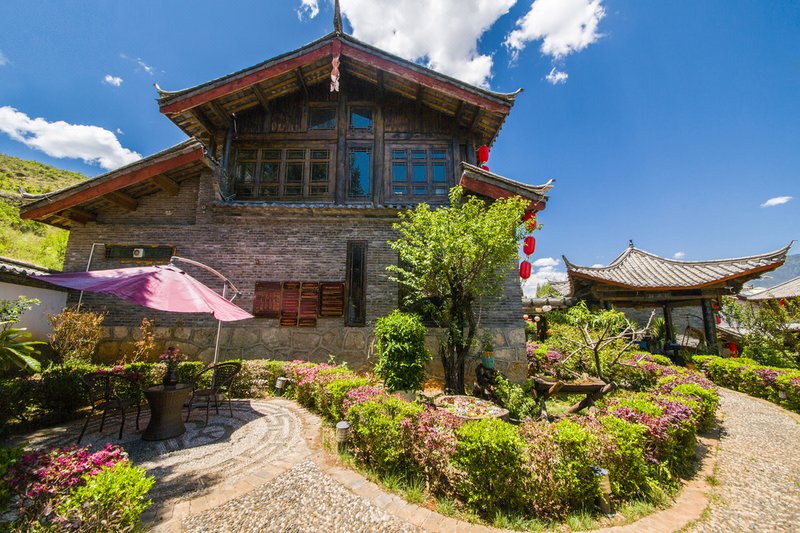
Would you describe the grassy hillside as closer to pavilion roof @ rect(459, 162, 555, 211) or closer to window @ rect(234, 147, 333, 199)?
window @ rect(234, 147, 333, 199)

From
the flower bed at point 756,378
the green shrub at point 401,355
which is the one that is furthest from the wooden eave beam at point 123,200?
the flower bed at point 756,378

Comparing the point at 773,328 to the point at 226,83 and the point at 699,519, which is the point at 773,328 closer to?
the point at 699,519

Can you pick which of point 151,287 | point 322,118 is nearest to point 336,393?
point 151,287

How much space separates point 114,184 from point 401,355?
30.2 ft

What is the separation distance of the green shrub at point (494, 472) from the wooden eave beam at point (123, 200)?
1135cm

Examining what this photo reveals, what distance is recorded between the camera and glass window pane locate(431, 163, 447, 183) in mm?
10552

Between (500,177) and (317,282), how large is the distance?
19.9 ft

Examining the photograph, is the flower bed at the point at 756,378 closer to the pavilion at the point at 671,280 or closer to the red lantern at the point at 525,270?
the pavilion at the point at 671,280

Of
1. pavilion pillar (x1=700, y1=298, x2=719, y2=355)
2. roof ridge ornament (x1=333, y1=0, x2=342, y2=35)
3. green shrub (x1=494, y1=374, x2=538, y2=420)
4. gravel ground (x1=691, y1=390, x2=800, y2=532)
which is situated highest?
roof ridge ornament (x1=333, y1=0, x2=342, y2=35)

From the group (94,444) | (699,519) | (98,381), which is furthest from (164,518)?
(699,519)

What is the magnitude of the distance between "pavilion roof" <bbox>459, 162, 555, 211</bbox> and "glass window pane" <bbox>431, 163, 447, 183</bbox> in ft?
5.12

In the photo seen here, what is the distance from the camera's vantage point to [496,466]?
3277mm

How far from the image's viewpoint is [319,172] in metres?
10.7

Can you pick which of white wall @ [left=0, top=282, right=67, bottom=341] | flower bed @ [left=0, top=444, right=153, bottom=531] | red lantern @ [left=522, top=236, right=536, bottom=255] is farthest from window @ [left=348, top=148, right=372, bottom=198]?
flower bed @ [left=0, top=444, right=153, bottom=531]
